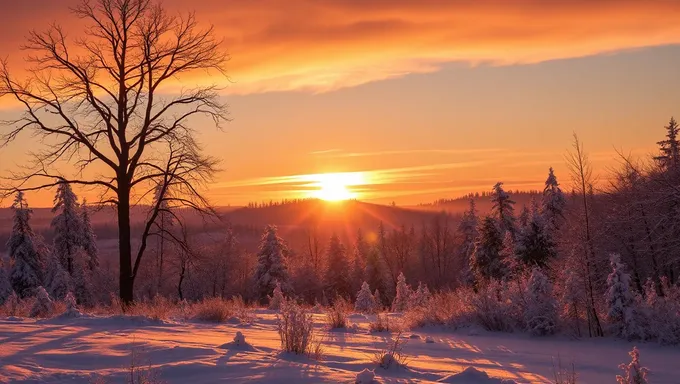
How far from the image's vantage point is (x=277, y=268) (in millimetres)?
48969

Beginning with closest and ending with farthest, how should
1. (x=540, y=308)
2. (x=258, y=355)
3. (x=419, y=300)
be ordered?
(x=258, y=355)
(x=540, y=308)
(x=419, y=300)

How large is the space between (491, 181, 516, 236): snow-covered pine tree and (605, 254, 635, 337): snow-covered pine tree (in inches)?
1420

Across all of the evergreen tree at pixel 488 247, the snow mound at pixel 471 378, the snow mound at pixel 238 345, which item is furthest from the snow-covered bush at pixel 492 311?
the evergreen tree at pixel 488 247

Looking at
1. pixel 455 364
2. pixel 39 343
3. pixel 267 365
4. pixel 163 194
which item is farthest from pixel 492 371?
pixel 163 194

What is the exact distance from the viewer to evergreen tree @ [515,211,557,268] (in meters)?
39.8

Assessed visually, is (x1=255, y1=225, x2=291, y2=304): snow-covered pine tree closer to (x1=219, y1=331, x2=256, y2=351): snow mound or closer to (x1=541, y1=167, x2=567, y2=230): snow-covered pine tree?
(x1=541, y1=167, x2=567, y2=230): snow-covered pine tree

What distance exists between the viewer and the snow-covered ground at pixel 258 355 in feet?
20.3

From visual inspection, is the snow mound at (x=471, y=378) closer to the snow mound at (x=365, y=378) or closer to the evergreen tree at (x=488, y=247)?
the snow mound at (x=365, y=378)

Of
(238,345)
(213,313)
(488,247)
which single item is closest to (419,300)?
(213,313)

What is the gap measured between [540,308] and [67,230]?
41.9 m

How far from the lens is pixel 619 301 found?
1103 centimetres

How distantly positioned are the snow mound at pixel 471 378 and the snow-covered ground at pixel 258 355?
2cm

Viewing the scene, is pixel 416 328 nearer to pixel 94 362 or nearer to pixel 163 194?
pixel 94 362

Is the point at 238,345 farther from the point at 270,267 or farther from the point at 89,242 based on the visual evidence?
the point at 89,242
